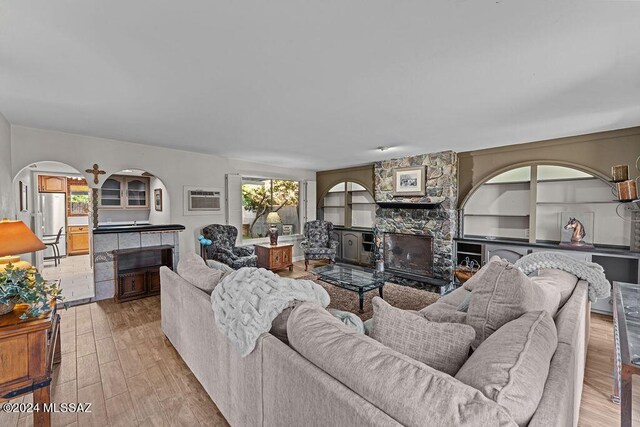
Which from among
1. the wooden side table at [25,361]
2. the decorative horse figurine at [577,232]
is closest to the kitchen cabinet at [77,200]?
the wooden side table at [25,361]

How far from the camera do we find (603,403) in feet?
6.39

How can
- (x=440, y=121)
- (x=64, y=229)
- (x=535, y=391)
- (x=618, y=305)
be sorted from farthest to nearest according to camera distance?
(x=64, y=229) → (x=440, y=121) → (x=618, y=305) → (x=535, y=391)

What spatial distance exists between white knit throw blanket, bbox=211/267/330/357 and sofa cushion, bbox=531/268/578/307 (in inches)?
61.6

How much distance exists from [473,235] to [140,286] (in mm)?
5482

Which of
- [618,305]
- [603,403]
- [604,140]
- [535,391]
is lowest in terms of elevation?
[603,403]

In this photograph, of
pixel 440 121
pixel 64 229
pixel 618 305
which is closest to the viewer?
pixel 618 305

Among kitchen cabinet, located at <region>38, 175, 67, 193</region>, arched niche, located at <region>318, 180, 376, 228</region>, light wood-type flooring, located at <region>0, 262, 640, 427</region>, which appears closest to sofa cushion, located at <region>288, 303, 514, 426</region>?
light wood-type flooring, located at <region>0, 262, 640, 427</region>

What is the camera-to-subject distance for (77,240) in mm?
7285

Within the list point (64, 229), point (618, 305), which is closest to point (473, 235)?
point (618, 305)

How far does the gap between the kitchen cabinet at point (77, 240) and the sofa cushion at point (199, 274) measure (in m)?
7.00

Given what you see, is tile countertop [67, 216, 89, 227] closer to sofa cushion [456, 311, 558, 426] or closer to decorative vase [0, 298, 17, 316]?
decorative vase [0, 298, 17, 316]

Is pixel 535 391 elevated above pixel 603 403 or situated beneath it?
elevated above

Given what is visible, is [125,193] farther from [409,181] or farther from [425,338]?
[425,338]

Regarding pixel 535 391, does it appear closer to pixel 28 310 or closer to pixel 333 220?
pixel 28 310
